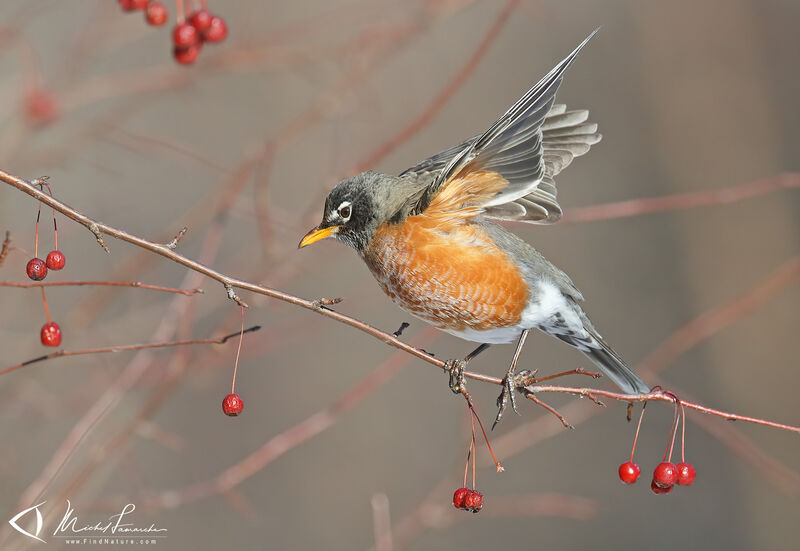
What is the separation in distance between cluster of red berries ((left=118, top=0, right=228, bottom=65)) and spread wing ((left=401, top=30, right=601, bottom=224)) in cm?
80

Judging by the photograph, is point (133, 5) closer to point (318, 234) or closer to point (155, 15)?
point (155, 15)

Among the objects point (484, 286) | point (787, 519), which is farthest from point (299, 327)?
point (787, 519)

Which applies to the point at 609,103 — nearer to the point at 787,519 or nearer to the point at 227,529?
the point at 787,519

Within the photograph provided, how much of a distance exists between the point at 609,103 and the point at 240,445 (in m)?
4.08

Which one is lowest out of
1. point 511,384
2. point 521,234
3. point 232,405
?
point 232,405

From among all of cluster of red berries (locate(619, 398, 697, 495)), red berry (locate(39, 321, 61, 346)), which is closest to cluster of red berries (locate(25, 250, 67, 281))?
red berry (locate(39, 321, 61, 346))

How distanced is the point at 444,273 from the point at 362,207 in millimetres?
355

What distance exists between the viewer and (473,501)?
2.10 meters

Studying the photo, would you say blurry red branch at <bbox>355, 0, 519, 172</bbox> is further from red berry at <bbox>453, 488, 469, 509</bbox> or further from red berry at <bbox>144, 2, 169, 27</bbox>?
red berry at <bbox>453, 488, 469, 509</bbox>

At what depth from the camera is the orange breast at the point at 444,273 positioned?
2.60 meters

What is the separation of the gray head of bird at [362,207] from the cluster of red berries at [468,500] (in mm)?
921

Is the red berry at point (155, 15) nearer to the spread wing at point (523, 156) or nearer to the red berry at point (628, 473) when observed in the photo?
the spread wing at point (523, 156)

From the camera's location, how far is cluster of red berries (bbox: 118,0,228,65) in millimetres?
2498

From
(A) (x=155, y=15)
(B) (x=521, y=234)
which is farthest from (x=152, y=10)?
(B) (x=521, y=234)
